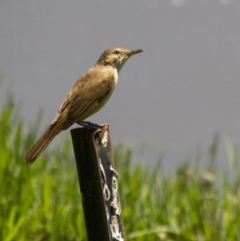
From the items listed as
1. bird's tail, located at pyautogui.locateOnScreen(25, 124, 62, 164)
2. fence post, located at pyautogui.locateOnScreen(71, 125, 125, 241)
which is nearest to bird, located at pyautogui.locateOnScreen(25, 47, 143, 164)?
bird's tail, located at pyautogui.locateOnScreen(25, 124, 62, 164)

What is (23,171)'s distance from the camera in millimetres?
6266

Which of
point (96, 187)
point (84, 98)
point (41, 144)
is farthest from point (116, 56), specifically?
point (96, 187)

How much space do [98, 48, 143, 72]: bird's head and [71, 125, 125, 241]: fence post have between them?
2.43 meters

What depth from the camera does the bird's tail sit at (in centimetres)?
394

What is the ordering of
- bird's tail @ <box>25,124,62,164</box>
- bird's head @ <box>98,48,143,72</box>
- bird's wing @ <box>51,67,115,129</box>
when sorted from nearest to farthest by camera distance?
1. bird's tail @ <box>25,124,62,164</box>
2. bird's wing @ <box>51,67,115,129</box>
3. bird's head @ <box>98,48,143,72</box>

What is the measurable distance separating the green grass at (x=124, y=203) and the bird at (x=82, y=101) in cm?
124

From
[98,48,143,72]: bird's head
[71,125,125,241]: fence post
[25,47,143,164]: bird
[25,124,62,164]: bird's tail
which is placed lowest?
[71,125,125,241]: fence post

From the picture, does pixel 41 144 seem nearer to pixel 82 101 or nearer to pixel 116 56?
pixel 82 101

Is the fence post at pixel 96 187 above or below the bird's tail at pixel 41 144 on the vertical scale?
below

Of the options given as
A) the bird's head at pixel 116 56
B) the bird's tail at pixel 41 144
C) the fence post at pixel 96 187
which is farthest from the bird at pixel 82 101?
the fence post at pixel 96 187

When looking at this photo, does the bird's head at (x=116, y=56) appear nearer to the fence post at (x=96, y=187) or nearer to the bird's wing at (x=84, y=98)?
the bird's wing at (x=84, y=98)

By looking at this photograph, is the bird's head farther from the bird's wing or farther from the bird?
the bird's wing

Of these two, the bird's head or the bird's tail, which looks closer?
the bird's tail

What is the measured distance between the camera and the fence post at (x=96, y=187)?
2.96m
